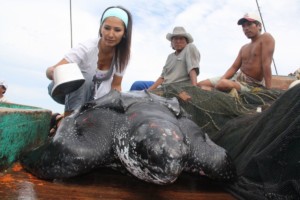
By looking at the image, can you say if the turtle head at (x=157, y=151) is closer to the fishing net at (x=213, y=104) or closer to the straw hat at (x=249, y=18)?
the fishing net at (x=213, y=104)

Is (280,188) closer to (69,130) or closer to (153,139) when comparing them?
(153,139)

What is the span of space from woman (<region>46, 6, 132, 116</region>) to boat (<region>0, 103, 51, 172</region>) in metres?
0.43

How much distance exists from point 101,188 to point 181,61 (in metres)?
2.97

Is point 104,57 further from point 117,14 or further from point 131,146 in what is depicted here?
point 131,146

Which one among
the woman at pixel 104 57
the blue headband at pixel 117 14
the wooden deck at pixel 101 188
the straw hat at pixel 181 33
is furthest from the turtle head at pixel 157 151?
the straw hat at pixel 181 33

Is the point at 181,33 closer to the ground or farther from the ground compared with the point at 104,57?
farther from the ground

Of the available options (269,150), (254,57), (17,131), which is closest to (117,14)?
(17,131)

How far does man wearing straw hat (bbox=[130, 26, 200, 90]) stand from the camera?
3846mm

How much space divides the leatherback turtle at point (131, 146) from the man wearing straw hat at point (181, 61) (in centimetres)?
236

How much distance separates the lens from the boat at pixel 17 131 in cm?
136

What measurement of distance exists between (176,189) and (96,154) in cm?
37

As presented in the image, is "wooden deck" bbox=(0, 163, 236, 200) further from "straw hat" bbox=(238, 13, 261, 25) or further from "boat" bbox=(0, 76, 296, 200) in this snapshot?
"straw hat" bbox=(238, 13, 261, 25)

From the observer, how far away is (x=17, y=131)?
1527mm

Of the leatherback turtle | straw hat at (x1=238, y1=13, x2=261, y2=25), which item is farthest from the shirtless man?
the leatherback turtle
